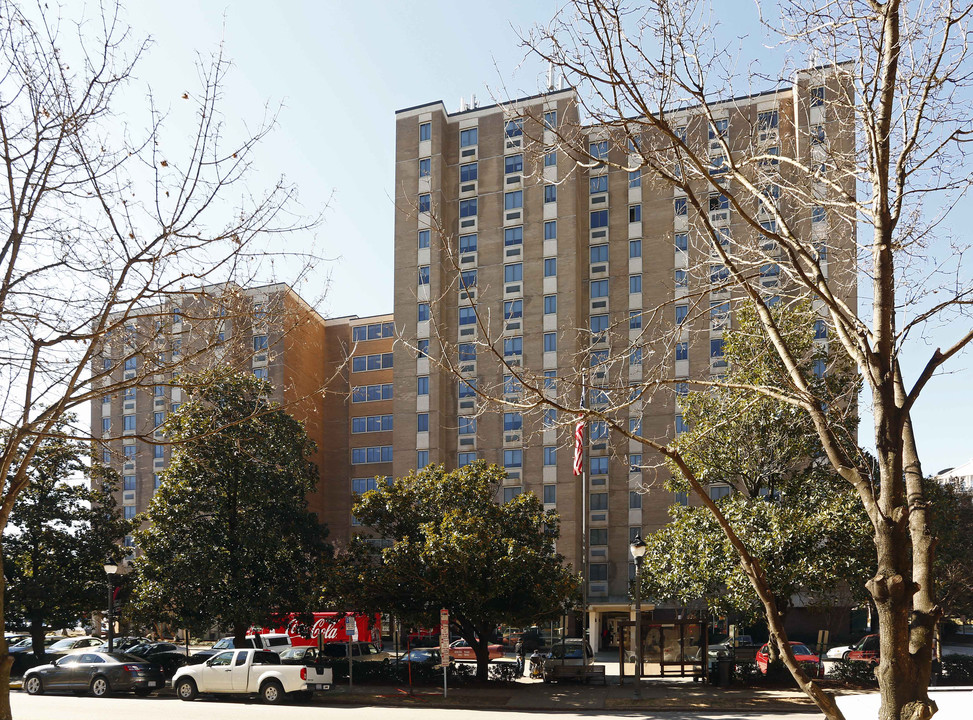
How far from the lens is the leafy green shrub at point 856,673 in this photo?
27.4 meters

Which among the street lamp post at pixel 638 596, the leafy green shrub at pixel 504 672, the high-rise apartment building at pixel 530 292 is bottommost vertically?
the leafy green shrub at pixel 504 672

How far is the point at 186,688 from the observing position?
25891 mm

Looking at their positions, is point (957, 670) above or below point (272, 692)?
below

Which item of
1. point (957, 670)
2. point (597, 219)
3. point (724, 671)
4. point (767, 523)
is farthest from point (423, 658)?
point (597, 219)

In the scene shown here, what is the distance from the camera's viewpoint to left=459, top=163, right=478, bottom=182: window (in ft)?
197

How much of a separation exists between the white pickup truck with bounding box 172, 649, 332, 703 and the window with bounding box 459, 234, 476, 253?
123 feet

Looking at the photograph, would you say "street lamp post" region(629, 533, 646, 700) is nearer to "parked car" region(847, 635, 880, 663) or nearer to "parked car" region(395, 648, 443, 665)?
"parked car" region(395, 648, 443, 665)

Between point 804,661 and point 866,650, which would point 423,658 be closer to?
point 804,661

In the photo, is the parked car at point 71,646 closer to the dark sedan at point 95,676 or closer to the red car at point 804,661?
the dark sedan at point 95,676

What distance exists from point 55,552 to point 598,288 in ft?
118

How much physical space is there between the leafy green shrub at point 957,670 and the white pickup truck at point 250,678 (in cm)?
1975

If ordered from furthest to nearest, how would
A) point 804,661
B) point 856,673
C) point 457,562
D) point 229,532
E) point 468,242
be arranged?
1. point 468,242
2. point 229,532
3. point 804,661
4. point 856,673
5. point 457,562

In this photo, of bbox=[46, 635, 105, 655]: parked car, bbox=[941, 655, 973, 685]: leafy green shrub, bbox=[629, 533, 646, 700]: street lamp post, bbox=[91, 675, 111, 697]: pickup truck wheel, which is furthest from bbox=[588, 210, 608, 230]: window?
bbox=[91, 675, 111, 697]: pickup truck wheel

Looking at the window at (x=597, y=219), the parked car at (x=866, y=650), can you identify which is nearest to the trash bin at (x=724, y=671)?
the parked car at (x=866, y=650)
